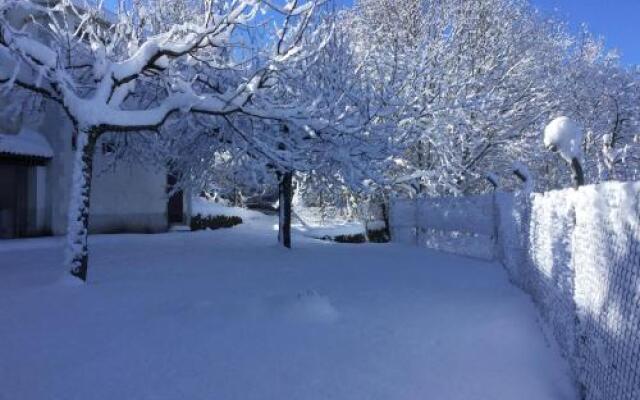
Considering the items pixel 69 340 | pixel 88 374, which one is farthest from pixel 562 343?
pixel 69 340

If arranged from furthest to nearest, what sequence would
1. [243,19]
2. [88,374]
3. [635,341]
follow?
[243,19] → [88,374] → [635,341]

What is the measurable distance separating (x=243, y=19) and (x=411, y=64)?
8355 mm

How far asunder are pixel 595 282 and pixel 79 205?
638cm

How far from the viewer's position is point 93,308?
5594 millimetres

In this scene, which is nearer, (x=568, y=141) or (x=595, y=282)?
(x=595, y=282)

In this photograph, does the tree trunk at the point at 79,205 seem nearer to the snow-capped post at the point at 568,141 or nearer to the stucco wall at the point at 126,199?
the snow-capped post at the point at 568,141

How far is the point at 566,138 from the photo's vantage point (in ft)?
11.9

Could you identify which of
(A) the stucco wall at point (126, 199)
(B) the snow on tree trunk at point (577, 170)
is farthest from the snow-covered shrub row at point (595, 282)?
(A) the stucco wall at point (126, 199)

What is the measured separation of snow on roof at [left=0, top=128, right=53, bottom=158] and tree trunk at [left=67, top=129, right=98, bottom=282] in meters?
7.92

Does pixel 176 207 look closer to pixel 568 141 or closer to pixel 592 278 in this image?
pixel 568 141

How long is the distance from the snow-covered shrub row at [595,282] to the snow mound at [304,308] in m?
2.25

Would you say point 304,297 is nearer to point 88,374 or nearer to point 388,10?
point 88,374

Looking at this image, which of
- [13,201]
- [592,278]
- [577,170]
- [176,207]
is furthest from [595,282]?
[176,207]

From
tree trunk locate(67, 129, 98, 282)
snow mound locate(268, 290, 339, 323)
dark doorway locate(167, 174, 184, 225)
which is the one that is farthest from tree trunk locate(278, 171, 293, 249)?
dark doorway locate(167, 174, 184, 225)
